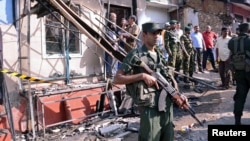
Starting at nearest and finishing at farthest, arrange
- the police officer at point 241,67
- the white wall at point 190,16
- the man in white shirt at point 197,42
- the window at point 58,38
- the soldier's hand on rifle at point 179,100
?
the soldier's hand on rifle at point 179,100 → the police officer at point 241,67 → the window at point 58,38 → the man in white shirt at point 197,42 → the white wall at point 190,16

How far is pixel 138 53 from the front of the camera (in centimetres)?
339

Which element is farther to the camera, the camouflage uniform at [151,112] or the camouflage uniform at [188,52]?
the camouflage uniform at [188,52]

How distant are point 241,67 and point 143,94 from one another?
9.44 feet

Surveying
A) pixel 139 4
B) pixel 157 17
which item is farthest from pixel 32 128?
pixel 157 17

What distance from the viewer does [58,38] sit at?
25.0 feet

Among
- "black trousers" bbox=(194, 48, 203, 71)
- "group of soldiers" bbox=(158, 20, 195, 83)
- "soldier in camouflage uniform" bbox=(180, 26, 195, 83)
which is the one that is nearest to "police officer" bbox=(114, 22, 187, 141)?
"group of soldiers" bbox=(158, 20, 195, 83)

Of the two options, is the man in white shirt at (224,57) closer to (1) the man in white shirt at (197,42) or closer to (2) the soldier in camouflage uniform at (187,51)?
(2) the soldier in camouflage uniform at (187,51)

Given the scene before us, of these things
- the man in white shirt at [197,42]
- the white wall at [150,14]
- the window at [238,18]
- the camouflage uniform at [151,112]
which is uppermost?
the window at [238,18]

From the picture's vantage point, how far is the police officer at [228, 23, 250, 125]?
5.54 metres

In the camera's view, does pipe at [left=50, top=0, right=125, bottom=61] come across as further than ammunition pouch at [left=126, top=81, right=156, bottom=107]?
Yes

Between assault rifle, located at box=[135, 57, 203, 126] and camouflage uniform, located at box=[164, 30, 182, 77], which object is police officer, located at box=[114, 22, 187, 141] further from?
camouflage uniform, located at box=[164, 30, 182, 77]

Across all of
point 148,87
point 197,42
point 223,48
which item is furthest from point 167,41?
point 148,87

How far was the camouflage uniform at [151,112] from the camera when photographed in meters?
3.30

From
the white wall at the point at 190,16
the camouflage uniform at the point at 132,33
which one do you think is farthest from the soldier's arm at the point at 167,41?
the white wall at the point at 190,16
